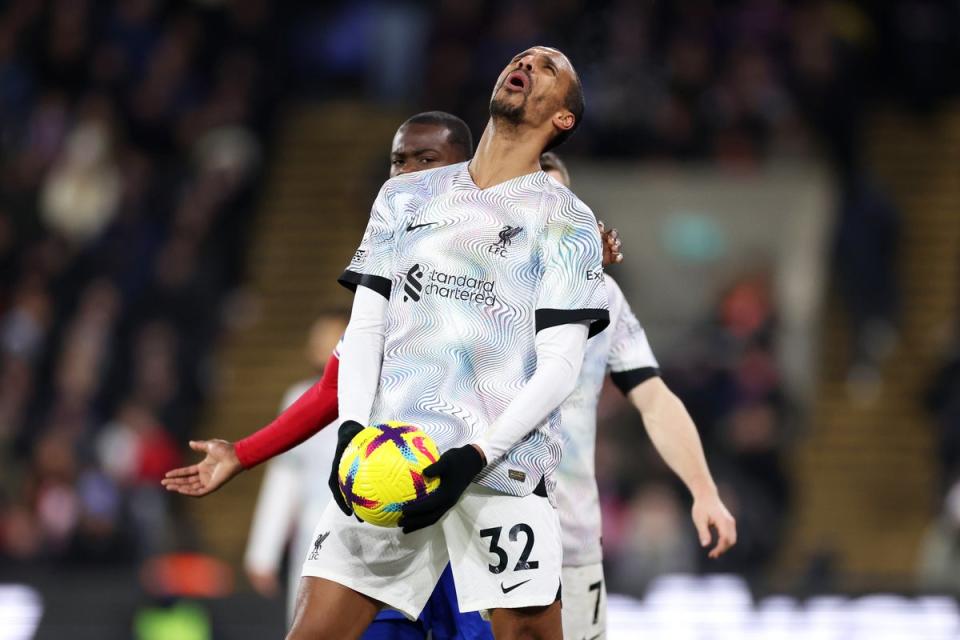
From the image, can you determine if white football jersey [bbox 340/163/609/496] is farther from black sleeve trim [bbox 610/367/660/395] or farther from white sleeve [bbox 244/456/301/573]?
white sleeve [bbox 244/456/301/573]

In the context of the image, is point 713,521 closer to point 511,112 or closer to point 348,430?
point 348,430

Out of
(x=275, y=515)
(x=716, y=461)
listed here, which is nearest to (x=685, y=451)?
(x=275, y=515)

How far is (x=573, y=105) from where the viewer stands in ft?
14.5

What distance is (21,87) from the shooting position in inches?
543

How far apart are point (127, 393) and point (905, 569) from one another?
590cm

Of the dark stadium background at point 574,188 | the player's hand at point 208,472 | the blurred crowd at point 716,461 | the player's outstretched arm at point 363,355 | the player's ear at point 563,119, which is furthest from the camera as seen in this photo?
the dark stadium background at point 574,188

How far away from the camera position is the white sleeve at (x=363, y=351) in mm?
4324

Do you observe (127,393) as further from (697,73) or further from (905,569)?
(905,569)

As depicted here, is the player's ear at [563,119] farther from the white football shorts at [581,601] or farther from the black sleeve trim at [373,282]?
the white football shorts at [581,601]

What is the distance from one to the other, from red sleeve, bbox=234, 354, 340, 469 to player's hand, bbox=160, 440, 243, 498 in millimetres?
32

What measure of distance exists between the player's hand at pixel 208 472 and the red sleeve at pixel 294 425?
3 cm

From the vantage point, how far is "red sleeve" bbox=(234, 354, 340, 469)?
4.63 metres

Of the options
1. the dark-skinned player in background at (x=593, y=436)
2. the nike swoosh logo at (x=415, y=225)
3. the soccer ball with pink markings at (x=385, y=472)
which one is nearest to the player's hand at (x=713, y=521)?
the dark-skinned player in background at (x=593, y=436)

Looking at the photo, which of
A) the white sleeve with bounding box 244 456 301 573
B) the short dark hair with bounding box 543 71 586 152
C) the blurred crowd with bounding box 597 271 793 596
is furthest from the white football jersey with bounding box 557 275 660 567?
the blurred crowd with bounding box 597 271 793 596
